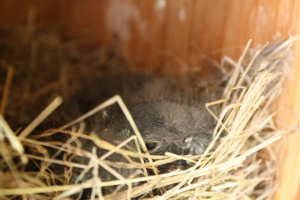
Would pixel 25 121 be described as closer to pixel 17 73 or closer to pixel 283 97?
pixel 17 73

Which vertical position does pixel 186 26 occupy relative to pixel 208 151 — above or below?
above

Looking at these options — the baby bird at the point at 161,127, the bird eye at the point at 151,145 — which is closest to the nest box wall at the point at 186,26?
the baby bird at the point at 161,127

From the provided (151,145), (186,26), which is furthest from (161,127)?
(186,26)

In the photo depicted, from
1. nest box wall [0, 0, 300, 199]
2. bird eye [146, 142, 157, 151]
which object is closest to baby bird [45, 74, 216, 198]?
bird eye [146, 142, 157, 151]

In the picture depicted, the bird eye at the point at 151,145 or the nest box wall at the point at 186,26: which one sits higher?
the nest box wall at the point at 186,26

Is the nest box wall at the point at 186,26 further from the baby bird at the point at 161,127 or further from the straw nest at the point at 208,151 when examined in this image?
the baby bird at the point at 161,127

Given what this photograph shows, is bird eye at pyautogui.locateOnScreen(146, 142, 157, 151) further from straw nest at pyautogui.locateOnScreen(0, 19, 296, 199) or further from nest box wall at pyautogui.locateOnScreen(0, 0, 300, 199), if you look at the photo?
nest box wall at pyautogui.locateOnScreen(0, 0, 300, 199)

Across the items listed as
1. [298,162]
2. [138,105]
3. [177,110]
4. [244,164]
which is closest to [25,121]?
[138,105]

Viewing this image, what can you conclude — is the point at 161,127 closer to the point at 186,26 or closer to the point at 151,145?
the point at 151,145
